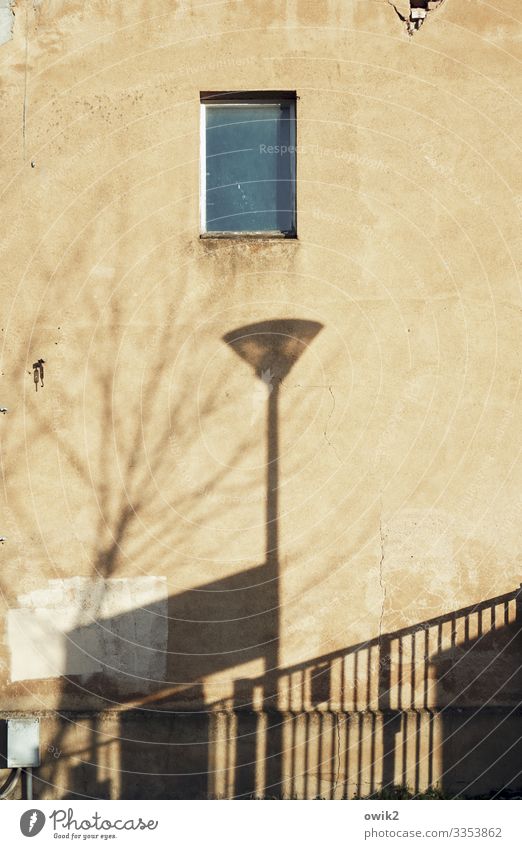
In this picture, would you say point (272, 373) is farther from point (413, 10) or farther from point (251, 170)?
point (413, 10)

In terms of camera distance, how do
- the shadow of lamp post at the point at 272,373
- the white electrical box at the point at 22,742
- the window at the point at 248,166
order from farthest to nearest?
the window at the point at 248,166, the shadow of lamp post at the point at 272,373, the white electrical box at the point at 22,742

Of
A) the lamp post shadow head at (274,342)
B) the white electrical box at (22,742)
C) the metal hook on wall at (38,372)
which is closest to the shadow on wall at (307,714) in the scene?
the white electrical box at (22,742)

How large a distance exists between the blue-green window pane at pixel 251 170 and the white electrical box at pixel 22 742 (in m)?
5.42

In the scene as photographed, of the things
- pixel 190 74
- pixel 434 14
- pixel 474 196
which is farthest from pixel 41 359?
pixel 434 14

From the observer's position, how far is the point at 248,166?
8.30 m

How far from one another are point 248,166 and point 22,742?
20.5 feet

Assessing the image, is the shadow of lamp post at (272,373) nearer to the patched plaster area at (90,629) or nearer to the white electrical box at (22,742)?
the patched plaster area at (90,629)

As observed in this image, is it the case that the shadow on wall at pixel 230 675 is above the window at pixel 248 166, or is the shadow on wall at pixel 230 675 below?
below

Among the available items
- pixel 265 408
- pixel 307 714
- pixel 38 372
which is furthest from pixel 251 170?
pixel 307 714

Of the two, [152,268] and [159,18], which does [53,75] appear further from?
[152,268]

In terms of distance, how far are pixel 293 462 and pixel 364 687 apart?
2.37 meters

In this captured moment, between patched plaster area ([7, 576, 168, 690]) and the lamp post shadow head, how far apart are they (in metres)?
2.41

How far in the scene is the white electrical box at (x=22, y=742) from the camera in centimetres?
793

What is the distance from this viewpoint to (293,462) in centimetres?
807
